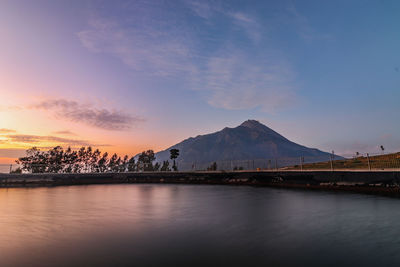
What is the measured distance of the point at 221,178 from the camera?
3441 centimetres

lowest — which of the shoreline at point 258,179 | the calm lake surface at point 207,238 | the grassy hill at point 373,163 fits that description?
the calm lake surface at point 207,238

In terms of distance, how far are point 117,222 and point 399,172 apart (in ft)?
63.0

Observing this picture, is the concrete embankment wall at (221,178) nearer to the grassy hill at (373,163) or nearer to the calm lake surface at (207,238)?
the grassy hill at (373,163)

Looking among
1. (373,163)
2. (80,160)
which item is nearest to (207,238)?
(373,163)

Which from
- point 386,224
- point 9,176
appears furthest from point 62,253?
point 9,176

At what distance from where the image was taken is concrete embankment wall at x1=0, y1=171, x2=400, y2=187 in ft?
63.1

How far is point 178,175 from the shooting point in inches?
1533

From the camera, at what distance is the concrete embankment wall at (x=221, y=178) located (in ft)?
63.1

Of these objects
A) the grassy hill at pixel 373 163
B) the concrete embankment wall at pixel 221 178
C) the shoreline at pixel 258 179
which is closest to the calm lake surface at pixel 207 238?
the shoreline at pixel 258 179

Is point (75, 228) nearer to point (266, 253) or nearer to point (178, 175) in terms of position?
point (266, 253)

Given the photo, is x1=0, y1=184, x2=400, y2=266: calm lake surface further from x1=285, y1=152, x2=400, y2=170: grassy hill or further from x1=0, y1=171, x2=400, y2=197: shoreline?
x1=285, y1=152, x2=400, y2=170: grassy hill

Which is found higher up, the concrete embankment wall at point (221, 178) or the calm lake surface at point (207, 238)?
the concrete embankment wall at point (221, 178)

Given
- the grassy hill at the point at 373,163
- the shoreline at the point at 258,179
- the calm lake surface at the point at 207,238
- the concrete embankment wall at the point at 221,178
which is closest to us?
the calm lake surface at the point at 207,238

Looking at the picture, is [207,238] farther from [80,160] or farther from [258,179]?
[80,160]
